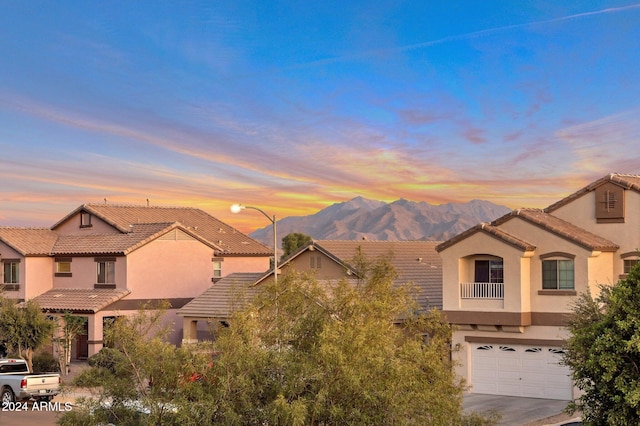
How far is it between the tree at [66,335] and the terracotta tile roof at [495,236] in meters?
21.3

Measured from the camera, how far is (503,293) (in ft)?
113

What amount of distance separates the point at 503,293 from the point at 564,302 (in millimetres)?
2455

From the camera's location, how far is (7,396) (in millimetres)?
32281

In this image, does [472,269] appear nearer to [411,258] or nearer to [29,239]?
[411,258]

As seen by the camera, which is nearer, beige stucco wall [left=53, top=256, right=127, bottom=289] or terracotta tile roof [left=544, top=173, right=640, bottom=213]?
terracotta tile roof [left=544, top=173, right=640, bottom=213]

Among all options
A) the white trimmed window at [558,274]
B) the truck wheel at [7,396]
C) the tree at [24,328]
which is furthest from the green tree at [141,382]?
the tree at [24,328]

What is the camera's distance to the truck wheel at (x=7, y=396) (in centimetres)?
3216

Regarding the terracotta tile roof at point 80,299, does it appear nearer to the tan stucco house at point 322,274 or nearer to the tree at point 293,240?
the tan stucco house at point 322,274

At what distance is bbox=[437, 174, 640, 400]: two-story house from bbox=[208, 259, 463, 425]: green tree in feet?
58.9

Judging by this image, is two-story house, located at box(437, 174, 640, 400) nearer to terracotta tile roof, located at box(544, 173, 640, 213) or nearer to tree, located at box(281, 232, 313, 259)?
terracotta tile roof, located at box(544, 173, 640, 213)

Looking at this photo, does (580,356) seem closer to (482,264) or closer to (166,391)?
(166,391)

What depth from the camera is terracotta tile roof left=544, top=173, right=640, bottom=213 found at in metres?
34.1

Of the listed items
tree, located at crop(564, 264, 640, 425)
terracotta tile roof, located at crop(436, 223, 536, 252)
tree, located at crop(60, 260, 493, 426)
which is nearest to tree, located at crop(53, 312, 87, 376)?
terracotta tile roof, located at crop(436, 223, 536, 252)

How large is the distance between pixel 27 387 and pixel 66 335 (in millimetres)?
13864
